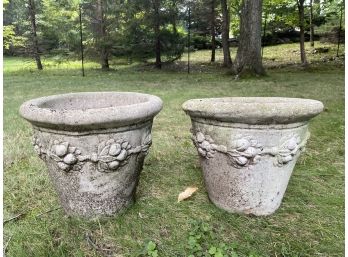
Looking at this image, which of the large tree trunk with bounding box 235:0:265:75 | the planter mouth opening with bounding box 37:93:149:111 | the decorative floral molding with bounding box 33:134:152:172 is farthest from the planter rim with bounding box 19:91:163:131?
the large tree trunk with bounding box 235:0:265:75

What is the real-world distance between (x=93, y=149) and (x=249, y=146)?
0.94m

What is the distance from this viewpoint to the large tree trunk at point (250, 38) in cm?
923

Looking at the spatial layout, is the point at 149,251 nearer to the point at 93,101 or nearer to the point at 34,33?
the point at 93,101

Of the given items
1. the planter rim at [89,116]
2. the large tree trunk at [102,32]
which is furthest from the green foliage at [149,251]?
the large tree trunk at [102,32]

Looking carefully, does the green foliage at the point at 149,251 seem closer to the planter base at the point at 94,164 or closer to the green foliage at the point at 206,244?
the green foliage at the point at 206,244

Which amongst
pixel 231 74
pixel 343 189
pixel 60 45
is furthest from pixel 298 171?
pixel 60 45

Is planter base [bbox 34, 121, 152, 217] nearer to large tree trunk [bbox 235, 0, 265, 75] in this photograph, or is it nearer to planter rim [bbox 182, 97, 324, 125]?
planter rim [bbox 182, 97, 324, 125]

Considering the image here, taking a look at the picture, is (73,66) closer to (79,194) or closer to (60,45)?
(60,45)

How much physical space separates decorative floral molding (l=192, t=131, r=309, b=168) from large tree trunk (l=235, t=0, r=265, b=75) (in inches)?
302

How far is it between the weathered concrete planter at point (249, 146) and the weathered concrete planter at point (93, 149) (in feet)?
1.31

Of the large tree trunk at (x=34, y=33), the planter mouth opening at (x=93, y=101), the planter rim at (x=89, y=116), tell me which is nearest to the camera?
the planter rim at (x=89, y=116)

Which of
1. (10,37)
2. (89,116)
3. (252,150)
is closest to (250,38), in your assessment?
(252,150)

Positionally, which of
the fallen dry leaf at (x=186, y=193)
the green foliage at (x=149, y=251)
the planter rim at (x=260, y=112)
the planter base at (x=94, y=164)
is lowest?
the green foliage at (x=149, y=251)

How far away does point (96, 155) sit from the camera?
210 cm
